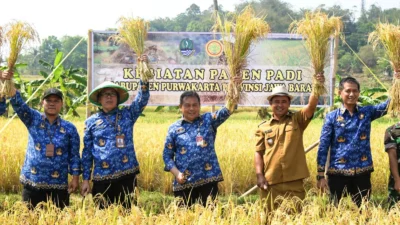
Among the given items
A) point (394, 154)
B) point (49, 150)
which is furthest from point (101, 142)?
point (394, 154)

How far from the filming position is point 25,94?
47.3 feet

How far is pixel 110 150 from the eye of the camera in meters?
4.25

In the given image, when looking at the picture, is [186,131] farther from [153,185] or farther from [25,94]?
[25,94]

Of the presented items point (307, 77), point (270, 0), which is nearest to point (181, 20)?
point (270, 0)

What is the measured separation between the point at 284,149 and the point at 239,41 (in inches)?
40.7

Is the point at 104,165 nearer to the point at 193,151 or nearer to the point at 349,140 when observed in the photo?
the point at 193,151

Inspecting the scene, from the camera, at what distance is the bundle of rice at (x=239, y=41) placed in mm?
4402

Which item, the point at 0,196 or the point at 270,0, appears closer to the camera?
the point at 0,196

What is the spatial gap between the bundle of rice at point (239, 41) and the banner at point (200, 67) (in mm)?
2069

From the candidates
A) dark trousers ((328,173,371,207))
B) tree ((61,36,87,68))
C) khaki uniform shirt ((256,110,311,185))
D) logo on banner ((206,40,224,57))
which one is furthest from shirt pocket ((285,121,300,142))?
tree ((61,36,87,68))

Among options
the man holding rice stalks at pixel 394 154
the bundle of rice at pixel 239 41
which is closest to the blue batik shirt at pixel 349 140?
the man holding rice stalks at pixel 394 154

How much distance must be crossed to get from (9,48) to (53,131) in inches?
35.3

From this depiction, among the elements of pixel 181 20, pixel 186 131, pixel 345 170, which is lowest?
pixel 345 170

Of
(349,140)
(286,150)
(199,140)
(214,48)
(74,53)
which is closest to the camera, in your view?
(286,150)
